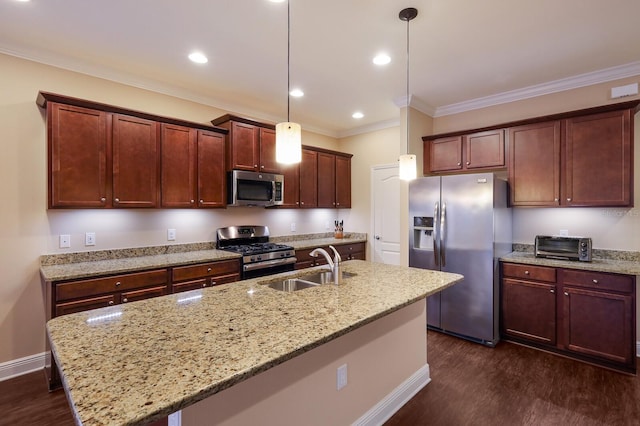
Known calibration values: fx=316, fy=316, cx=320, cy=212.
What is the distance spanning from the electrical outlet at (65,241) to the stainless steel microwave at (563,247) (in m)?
4.68

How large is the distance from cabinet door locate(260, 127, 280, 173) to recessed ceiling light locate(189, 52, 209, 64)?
3.83 feet

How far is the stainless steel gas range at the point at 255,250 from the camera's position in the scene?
357 cm

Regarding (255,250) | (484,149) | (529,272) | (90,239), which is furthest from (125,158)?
(529,272)

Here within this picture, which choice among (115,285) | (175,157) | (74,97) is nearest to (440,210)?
(175,157)

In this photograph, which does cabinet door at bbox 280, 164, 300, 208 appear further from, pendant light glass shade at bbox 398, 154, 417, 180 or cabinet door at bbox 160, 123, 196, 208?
pendant light glass shade at bbox 398, 154, 417, 180

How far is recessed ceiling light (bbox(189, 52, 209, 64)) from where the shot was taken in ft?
9.41

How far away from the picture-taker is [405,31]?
2.52 metres

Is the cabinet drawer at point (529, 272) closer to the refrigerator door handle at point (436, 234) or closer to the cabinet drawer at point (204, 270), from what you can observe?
the refrigerator door handle at point (436, 234)

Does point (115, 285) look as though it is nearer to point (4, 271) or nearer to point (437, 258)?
point (4, 271)

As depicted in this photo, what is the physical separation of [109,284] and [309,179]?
2914mm

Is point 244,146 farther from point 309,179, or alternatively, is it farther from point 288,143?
point 288,143

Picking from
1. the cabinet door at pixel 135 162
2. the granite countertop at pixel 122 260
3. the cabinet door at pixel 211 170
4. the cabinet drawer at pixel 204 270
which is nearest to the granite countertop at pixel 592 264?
the cabinet drawer at pixel 204 270

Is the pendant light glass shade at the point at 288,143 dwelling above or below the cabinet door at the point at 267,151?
below

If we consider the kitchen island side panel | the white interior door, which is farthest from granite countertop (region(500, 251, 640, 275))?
the white interior door
